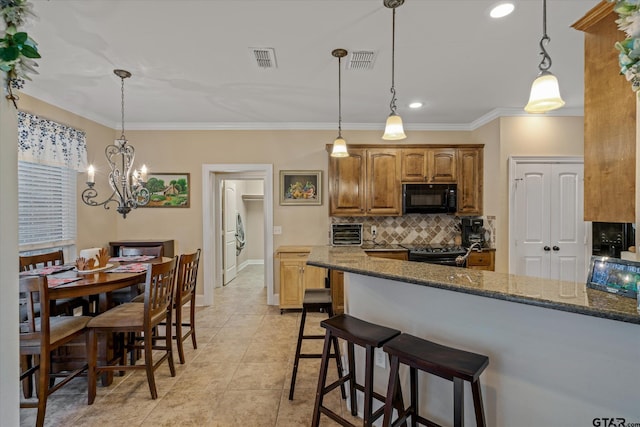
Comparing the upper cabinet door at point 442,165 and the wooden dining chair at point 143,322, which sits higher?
the upper cabinet door at point 442,165

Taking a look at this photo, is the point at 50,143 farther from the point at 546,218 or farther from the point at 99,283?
the point at 546,218

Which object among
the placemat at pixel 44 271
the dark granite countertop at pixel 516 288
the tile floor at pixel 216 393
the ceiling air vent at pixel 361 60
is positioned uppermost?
the ceiling air vent at pixel 361 60

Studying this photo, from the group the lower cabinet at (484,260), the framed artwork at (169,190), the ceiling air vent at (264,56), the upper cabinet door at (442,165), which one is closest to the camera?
the ceiling air vent at (264,56)

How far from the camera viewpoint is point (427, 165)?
4281 millimetres

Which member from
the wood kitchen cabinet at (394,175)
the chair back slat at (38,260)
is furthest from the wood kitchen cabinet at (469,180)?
the chair back slat at (38,260)

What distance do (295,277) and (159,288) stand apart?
6.49ft

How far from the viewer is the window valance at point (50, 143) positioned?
3080 millimetres

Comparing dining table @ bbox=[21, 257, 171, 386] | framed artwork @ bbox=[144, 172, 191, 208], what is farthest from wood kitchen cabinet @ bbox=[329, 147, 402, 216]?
dining table @ bbox=[21, 257, 171, 386]

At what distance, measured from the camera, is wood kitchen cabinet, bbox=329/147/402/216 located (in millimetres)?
4281

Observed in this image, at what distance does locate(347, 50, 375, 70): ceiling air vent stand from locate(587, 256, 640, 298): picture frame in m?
2.16

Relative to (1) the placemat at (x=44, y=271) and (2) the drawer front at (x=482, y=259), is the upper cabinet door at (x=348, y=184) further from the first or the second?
(1) the placemat at (x=44, y=271)

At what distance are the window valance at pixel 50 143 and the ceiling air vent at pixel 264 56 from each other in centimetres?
252

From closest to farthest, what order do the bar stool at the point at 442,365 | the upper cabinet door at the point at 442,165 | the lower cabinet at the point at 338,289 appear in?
1. the bar stool at the point at 442,365
2. the lower cabinet at the point at 338,289
3. the upper cabinet door at the point at 442,165

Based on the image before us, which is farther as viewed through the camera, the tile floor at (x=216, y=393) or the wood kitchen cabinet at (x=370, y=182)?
the wood kitchen cabinet at (x=370, y=182)
